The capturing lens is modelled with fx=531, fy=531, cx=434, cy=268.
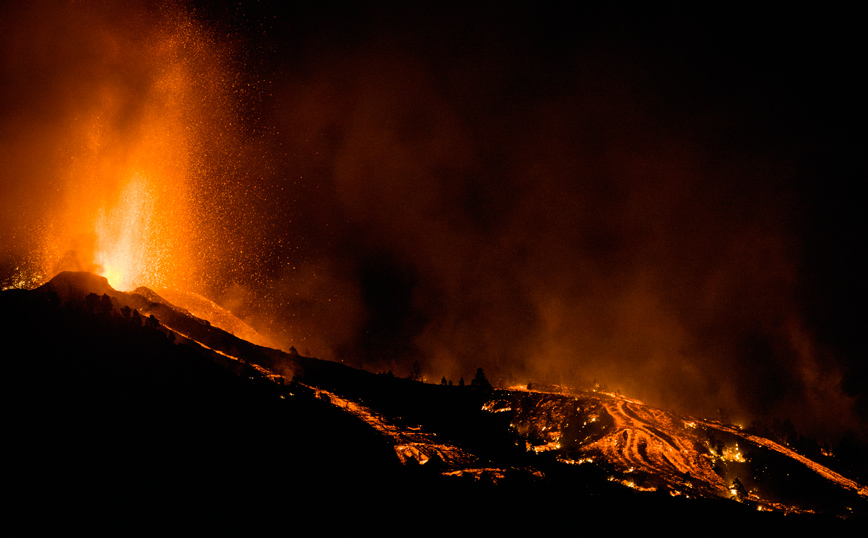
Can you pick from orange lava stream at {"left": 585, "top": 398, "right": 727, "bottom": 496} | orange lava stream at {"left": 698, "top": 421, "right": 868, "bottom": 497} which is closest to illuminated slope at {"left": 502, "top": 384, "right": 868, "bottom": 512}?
orange lava stream at {"left": 585, "top": 398, "right": 727, "bottom": 496}

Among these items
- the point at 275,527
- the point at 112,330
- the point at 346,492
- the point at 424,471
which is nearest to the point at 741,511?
the point at 424,471

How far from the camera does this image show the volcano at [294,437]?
5766cm

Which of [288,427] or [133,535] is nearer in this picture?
[133,535]

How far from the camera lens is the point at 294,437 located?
71.3 metres

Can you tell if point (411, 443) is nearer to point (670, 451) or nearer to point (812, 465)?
point (670, 451)

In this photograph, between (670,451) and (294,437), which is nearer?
(294,437)

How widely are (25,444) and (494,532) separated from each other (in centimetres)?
4968

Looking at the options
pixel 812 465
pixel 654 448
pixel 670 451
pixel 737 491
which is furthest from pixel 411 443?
pixel 812 465

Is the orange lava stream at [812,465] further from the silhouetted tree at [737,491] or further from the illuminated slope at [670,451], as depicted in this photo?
the silhouetted tree at [737,491]

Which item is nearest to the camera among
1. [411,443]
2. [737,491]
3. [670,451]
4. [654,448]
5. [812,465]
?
[411,443]

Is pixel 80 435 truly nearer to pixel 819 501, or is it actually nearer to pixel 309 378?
pixel 309 378

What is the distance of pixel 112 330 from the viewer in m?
87.5

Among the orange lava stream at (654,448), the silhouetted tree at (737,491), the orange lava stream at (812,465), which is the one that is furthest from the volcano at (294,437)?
the orange lava stream at (812,465)

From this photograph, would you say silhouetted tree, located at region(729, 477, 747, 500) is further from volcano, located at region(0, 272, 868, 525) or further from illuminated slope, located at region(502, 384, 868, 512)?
volcano, located at region(0, 272, 868, 525)
